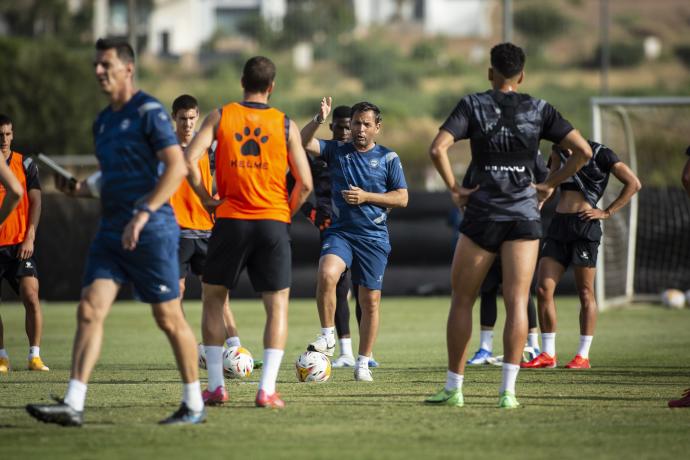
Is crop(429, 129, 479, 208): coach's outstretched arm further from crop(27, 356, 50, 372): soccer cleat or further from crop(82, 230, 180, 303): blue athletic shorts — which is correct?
crop(27, 356, 50, 372): soccer cleat

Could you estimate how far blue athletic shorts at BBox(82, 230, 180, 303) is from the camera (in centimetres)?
693

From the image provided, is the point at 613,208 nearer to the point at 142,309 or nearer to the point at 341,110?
the point at 341,110

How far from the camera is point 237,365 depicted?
9.93 metres

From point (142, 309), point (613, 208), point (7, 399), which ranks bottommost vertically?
point (142, 309)

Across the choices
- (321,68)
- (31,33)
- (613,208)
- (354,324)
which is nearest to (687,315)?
(354,324)

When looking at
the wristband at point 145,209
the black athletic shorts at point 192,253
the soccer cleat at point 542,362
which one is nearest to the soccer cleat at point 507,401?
the wristband at point 145,209

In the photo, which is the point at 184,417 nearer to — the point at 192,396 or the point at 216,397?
the point at 192,396

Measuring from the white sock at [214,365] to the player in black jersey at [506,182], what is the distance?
1635 millimetres

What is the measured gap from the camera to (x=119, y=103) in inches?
279

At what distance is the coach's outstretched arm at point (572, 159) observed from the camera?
7660 mm

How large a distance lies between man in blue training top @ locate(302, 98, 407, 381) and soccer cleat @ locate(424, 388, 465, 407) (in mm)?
1940

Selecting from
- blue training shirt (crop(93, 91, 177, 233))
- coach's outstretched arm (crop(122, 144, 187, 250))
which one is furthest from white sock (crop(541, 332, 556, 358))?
coach's outstretched arm (crop(122, 144, 187, 250))

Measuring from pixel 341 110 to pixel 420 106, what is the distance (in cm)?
2895

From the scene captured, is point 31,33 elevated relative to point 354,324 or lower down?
elevated
